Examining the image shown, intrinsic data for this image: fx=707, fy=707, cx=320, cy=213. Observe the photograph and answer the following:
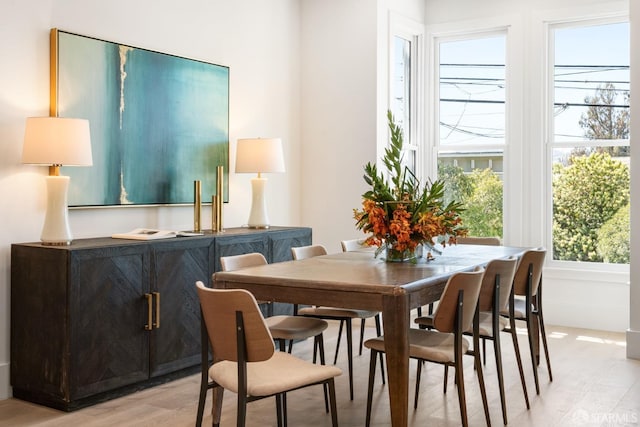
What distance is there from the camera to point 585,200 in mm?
6250

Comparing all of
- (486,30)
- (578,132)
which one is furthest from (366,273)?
(486,30)

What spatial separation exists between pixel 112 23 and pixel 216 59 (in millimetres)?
1042

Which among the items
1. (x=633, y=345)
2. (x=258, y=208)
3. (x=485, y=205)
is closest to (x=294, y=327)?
(x=258, y=208)

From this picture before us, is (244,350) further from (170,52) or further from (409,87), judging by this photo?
(409,87)

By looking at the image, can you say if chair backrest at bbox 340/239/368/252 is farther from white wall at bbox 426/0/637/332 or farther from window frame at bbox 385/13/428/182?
white wall at bbox 426/0/637/332

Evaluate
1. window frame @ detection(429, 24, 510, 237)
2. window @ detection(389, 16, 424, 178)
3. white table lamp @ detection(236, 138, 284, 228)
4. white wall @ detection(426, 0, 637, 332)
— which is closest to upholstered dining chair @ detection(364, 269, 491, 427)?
white table lamp @ detection(236, 138, 284, 228)

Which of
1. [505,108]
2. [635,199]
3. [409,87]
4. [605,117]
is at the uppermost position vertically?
[409,87]

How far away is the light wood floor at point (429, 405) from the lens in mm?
3686

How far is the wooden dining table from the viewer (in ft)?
9.80

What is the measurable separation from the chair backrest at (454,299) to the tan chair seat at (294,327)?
2.60 ft

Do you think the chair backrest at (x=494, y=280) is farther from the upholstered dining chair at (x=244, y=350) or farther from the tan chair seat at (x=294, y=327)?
the upholstered dining chair at (x=244, y=350)

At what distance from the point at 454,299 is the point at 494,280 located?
536 mm

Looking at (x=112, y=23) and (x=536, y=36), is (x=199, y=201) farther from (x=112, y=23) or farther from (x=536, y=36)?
(x=536, y=36)

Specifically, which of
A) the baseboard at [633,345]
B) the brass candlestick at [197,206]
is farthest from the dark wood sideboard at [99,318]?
the baseboard at [633,345]
